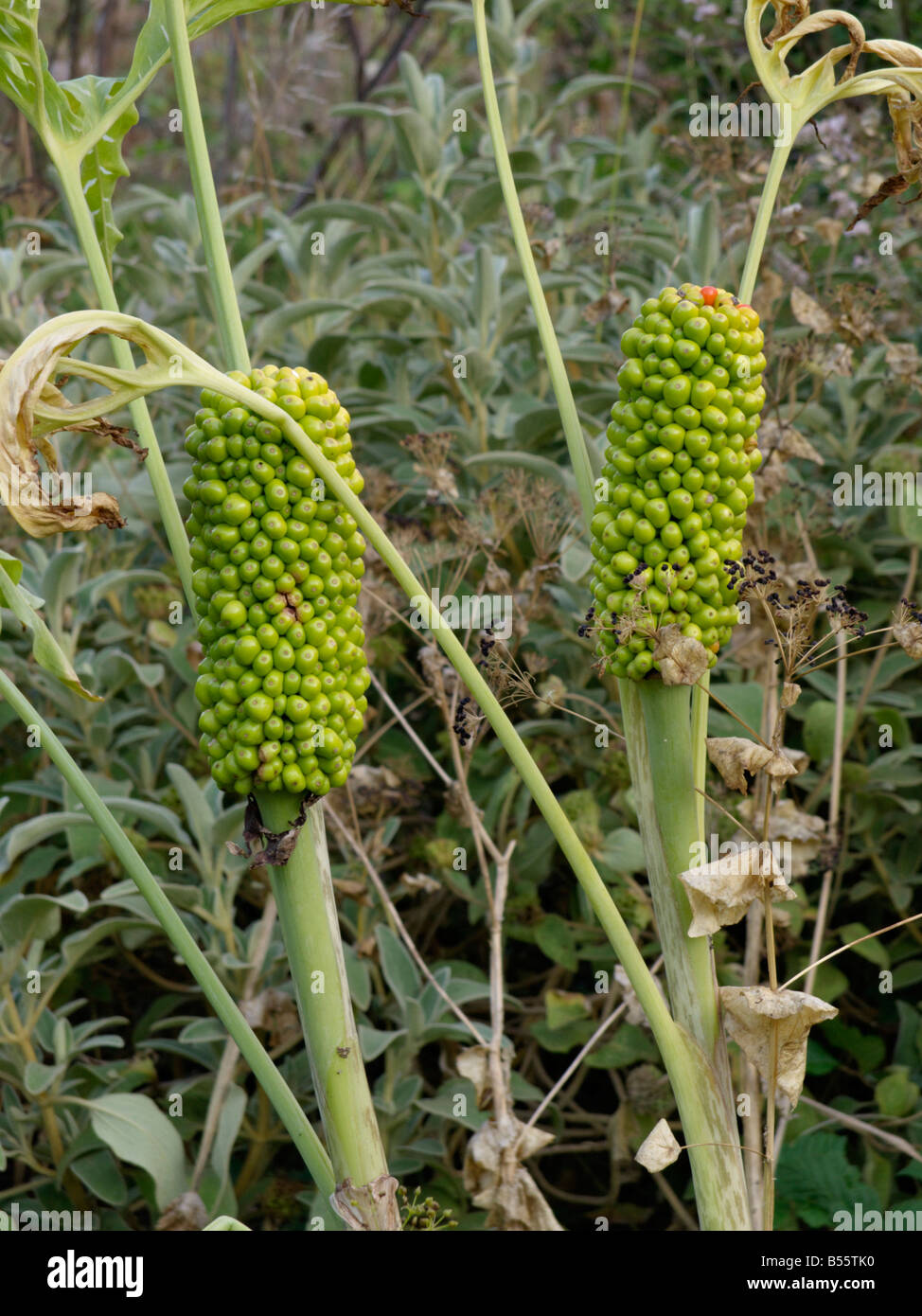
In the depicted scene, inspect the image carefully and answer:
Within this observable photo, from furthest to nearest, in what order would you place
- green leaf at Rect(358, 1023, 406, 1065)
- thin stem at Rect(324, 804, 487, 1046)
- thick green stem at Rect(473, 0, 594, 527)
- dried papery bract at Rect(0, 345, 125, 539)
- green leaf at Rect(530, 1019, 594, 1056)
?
green leaf at Rect(530, 1019, 594, 1056) < green leaf at Rect(358, 1023, 406, 1065) < thin stem at Rect(324, 804, 487, 1046) < thick green stem at Rect(473, 0, 594, 527) < dried papery bract at Rect(0, 345, 125, 539)

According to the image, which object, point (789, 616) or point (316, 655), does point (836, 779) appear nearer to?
point (789, 616)

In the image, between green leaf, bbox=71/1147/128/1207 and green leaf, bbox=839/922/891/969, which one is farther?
green leaf, bbox=839/922/891/969

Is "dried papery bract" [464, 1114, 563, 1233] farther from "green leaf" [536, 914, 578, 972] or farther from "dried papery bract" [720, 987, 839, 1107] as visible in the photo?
"green leaf" [536, 914, 578, 972]

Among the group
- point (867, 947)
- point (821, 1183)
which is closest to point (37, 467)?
point (821, 1183)

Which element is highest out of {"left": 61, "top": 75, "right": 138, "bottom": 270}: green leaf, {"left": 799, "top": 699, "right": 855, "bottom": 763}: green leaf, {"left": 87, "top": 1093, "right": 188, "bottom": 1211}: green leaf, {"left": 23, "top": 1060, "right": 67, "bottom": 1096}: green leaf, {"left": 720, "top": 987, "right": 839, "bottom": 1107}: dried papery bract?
{"left": 61, "top": 75, "right": 138, "bottom": 270}: green leaf

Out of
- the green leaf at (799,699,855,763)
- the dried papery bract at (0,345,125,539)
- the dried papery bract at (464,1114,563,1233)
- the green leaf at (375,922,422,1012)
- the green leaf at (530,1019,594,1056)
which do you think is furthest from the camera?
the green leaf at (799,699,855,763)

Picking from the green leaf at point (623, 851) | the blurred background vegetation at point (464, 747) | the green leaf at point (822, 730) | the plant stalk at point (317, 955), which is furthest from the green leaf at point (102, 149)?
the green leaf at point (822, 730)

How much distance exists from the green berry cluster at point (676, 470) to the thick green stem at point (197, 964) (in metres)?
0.44

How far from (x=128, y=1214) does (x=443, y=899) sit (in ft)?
2.18

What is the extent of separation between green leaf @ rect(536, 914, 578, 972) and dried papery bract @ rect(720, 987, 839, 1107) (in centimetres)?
78

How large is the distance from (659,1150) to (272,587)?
54 cm

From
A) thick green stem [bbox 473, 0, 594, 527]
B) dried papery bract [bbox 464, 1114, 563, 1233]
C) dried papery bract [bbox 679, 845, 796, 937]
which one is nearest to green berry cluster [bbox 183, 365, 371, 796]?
thick green stem [bbox 473, 0, 594, 527]

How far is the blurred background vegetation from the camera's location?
5.39 feet

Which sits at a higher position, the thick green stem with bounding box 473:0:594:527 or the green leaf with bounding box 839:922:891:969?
the thick green stem with bounding box 473:0:594:527
